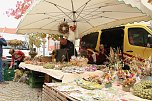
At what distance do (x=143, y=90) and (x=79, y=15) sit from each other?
429 centimetres

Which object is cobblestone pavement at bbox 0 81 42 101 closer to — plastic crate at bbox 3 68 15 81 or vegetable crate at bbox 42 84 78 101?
plastic crate at bbox 3 68 15 81

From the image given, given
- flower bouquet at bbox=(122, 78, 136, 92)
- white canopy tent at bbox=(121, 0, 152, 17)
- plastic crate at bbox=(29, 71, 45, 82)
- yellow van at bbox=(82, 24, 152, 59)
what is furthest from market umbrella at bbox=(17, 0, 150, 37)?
flower bouquet at bbox=(122, 78, 136, 92)

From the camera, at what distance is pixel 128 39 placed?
277 inches

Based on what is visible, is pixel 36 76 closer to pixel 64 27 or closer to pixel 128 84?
pixel 64 27

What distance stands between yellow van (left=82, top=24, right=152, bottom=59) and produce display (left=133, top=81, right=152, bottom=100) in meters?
3.28

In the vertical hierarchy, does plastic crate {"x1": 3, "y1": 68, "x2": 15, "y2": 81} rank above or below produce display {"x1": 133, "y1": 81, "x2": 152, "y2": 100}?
below

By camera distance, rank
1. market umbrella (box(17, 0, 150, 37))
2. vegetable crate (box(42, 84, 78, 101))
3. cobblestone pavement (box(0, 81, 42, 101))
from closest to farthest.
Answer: vegetable crate (box(42, 84, 78, 101)) < market umbrella (box(17, 0, 150, 37)) < cobblestone pavement (box(0, 81, 42, 101))

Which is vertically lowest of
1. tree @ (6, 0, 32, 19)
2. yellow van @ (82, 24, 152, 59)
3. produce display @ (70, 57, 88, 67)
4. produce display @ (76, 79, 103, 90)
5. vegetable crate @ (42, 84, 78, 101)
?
vegetable crate @ (42, 84, 78, 101)

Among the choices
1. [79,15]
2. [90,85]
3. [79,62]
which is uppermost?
[79,15]

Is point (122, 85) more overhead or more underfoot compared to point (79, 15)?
more underfoot

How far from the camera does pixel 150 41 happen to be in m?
6.19

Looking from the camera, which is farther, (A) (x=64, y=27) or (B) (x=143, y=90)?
(A) (x=64, y=27)

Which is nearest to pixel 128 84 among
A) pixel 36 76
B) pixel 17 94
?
pixel 17 94

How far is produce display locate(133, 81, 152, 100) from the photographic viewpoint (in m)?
2.42
